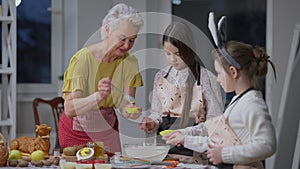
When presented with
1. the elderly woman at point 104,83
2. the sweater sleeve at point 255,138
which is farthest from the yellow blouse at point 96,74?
the sweater sleeve at point 255,138

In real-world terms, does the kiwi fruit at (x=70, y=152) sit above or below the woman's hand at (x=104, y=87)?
below

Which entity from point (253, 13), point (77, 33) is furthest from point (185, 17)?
point (77, 33)

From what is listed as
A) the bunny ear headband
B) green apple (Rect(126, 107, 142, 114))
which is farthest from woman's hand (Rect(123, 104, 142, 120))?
the bunny ear headband

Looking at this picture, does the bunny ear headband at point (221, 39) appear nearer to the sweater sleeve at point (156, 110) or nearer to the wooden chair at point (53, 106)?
the sweater sleeve at point (156, 110)

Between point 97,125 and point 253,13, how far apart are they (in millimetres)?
1972

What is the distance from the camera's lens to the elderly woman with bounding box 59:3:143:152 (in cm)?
217

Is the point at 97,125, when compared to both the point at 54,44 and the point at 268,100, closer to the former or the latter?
the point at 268,100

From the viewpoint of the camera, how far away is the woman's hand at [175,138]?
194 cm

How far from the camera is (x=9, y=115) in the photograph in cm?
387

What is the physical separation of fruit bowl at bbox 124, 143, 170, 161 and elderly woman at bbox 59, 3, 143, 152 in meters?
0.21

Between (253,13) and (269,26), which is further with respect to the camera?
(253,13)

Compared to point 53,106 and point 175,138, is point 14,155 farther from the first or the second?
point 53,106

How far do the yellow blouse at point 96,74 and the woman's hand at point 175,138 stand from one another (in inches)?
15.5

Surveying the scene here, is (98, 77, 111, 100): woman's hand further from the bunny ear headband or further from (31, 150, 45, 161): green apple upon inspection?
the bunny ear headband
